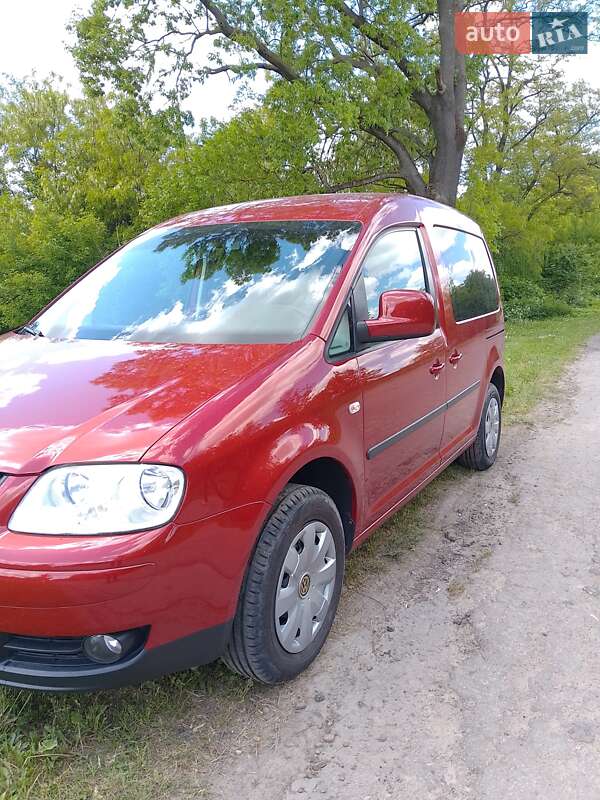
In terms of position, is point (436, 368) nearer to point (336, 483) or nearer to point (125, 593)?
point (336, 483)

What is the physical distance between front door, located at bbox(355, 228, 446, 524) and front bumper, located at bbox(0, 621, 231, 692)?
1.29m

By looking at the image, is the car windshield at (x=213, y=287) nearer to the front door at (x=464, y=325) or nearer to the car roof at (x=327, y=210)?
the car roof at (x=327, y=210)

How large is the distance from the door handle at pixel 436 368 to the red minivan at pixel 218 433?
0.02m

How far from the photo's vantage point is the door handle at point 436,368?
12.0 ft

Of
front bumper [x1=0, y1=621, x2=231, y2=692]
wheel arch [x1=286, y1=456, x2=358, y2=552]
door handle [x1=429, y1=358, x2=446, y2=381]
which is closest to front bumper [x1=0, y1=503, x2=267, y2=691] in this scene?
front bumper [x1=0, y1=621, x2=231, y2=692]

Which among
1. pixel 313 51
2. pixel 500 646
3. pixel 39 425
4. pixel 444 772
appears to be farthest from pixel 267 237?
pixel 313 51

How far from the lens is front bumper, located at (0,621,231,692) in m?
2.00

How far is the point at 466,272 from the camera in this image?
14.8 feet

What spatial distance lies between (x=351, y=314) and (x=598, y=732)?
6.03 feet

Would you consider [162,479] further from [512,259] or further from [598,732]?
[512,259]

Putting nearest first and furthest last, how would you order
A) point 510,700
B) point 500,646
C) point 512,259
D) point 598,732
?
point 598,732
point 510,700
point 500,646
point 512,259

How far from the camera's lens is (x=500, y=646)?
2.81 meters

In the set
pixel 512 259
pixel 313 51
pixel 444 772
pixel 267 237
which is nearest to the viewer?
pixel 444 772

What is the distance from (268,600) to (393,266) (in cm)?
189
